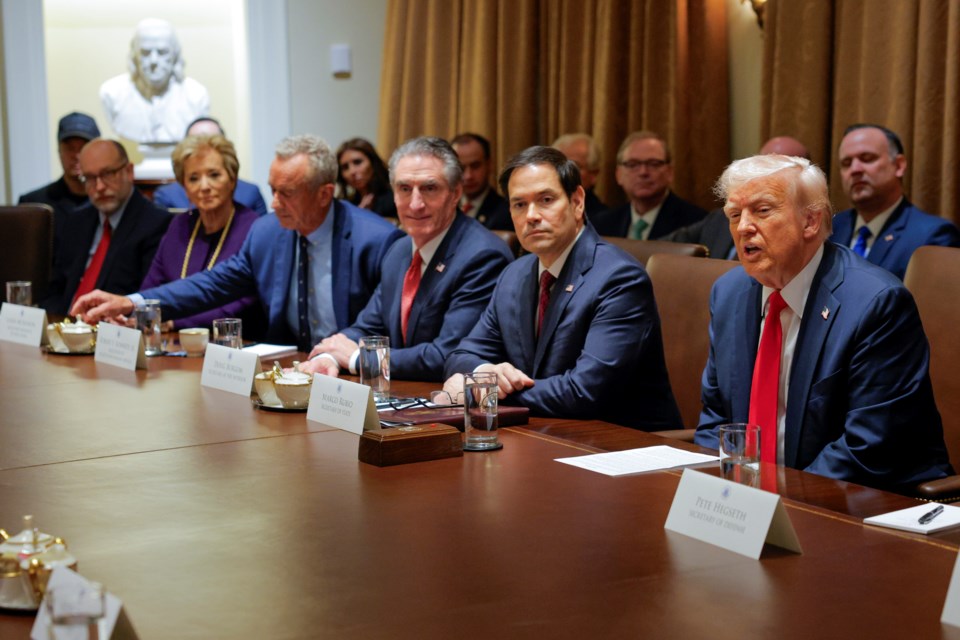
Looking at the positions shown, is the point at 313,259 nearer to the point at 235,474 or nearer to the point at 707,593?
the point at 235,474

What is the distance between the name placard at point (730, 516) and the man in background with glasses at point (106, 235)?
3863 millimetres

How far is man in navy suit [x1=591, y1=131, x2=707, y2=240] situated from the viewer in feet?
18.2

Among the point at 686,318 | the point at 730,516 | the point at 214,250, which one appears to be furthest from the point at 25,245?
the point at 730,516

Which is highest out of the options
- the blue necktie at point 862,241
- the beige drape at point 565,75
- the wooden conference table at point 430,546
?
the beige drape at point 565,75

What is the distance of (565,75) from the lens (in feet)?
20.4

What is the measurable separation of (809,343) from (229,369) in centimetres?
141

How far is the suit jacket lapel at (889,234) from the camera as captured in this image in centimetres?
437

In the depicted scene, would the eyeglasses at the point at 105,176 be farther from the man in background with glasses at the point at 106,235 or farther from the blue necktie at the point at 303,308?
the blue necktie at the point at 303,308

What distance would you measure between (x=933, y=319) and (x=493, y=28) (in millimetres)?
4223

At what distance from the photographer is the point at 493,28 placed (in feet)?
21.9

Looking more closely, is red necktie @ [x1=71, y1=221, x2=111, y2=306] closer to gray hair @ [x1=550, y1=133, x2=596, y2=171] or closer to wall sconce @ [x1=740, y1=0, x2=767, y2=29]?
gray hair @ [x1=550, y1=133, x2=596, y2=171]

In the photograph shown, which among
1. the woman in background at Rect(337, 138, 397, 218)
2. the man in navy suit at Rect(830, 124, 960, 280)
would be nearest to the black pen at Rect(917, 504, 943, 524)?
the man in navy suit at Rect(830, 124, 960, 280)

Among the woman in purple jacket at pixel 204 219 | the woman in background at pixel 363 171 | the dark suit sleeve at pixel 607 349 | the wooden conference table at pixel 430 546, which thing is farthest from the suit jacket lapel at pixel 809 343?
the woman in background at pixel 363 171

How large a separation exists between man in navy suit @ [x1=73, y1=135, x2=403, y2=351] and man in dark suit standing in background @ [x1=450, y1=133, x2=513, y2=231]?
204 centimetres
